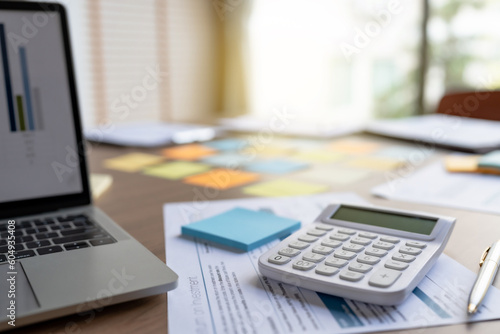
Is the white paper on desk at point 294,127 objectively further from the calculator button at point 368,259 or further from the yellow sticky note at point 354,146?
the calculator button at point 368,259

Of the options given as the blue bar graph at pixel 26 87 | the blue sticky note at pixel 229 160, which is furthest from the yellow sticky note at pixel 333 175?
the blue bar graph at pixel 26 87

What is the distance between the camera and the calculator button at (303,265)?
0.45 m

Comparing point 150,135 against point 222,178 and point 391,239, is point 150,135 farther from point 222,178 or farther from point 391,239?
point 391,239

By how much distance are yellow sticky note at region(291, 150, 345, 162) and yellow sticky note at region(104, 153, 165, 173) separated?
33 centimetres

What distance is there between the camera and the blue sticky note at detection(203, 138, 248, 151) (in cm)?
122

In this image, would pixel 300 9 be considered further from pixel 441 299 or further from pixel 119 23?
pixel 441 299

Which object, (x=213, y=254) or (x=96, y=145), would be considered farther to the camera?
(x=96, y=145)

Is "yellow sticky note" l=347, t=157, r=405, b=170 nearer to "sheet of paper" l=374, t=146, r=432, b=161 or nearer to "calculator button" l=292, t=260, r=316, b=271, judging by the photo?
"sheet of paper" l=374, t=146, r=432, b=161

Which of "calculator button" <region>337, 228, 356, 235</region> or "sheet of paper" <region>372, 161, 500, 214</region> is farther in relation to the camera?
"sheet of paper" <region>372, 161, 500, 214</region>

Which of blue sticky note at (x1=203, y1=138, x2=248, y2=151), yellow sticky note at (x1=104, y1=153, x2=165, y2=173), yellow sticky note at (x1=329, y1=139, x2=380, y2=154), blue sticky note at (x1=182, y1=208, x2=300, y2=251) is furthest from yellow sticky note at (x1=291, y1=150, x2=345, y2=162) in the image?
blue sticky note at (x1=182, y1=208, x2=300, y2=251)

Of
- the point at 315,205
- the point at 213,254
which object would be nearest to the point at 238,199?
the point at 315,205

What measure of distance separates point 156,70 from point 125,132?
232 cm

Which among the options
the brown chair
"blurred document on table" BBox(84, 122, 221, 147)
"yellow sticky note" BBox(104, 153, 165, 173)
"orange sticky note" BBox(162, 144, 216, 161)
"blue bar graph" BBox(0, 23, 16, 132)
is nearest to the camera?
"blue bar graph" BBox(0, 23, 16, 132)

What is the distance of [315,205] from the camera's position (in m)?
0.72
